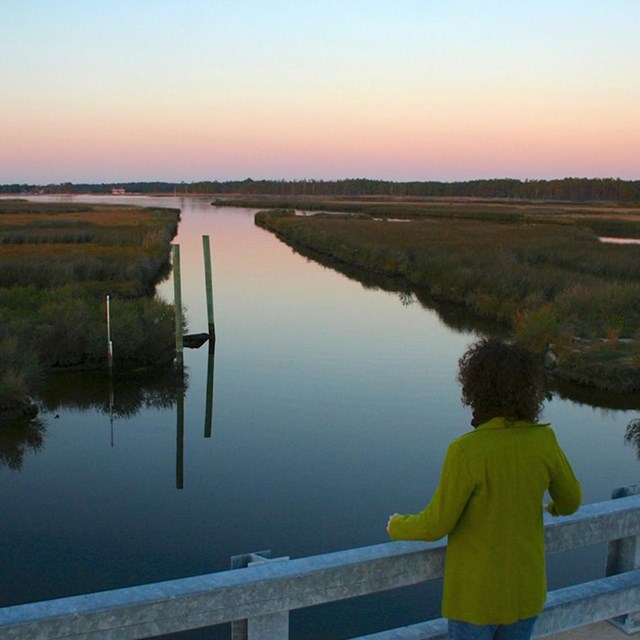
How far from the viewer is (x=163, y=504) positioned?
913cm

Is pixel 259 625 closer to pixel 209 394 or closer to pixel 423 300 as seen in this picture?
pixel 209 394

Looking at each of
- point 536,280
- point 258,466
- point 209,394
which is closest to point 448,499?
point 258,466

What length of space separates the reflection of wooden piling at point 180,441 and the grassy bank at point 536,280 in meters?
7.08

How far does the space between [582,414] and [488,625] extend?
11.1 meters

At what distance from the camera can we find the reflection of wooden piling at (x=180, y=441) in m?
10.0

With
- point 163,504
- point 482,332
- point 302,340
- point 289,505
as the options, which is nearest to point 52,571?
point 163,504

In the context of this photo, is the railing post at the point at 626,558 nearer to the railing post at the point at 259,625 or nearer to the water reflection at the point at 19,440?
the railing post at the point at 259,625

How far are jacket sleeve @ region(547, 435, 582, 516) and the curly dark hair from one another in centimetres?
16

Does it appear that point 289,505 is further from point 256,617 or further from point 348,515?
point 256,617

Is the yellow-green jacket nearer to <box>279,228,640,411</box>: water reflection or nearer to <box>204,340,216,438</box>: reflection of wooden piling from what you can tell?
<box>204,340,216,438</box>: reflection of wooden piling

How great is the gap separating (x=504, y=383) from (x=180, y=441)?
9677mm

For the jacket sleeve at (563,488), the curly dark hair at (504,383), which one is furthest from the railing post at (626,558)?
the curly dark hair at (504,383)

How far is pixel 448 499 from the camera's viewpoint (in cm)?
236

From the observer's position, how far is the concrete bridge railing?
86.5 inches
